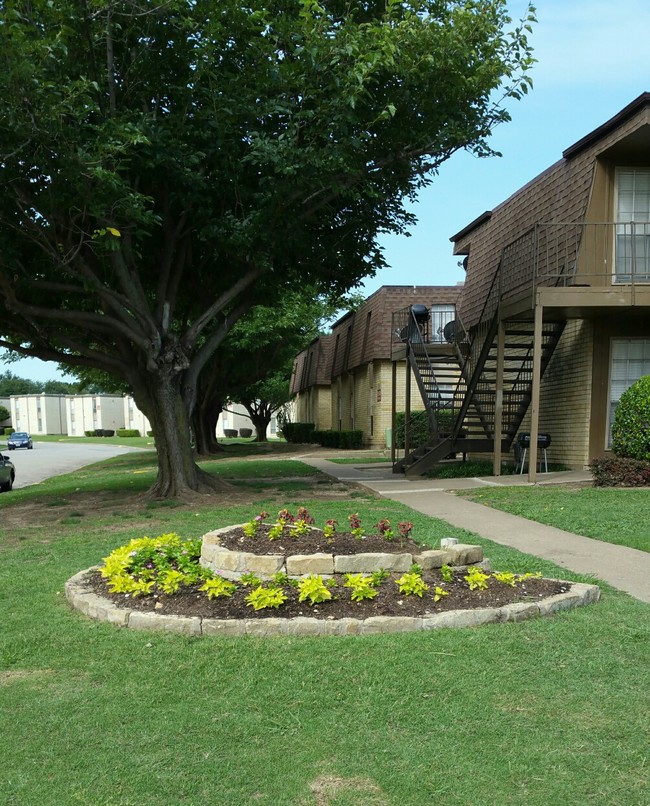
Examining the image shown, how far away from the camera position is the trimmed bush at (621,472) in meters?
11.9

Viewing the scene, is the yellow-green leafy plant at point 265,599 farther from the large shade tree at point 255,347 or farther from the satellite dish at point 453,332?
the large shade tree at point 255,347

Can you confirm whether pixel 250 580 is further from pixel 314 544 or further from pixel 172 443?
pixel 172 443

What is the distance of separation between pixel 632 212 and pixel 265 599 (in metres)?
12.1

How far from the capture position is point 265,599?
507cm

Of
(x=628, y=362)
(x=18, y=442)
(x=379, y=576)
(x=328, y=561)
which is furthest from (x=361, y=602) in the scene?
(x=18, y=442)

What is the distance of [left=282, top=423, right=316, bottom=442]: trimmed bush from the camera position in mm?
40519

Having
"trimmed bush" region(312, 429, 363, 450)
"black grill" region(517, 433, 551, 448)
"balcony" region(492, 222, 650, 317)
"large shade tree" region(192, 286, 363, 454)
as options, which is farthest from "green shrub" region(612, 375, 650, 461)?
"trimmed bush" region(312, 429, 363, 450)

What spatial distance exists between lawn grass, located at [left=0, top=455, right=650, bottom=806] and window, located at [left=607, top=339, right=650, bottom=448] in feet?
31.5

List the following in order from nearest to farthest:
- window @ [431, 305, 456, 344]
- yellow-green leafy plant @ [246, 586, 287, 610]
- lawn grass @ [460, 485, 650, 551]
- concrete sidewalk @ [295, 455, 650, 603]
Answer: yellow-green leafy plant @ [246, 586, 287, 610], concrete sidewalk @ [295, 455, 650, 603], lawn grass @ [460, 485, 650, 551], window @ [431, 305, 456, 344]

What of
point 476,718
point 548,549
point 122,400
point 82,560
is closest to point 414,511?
point 548,549

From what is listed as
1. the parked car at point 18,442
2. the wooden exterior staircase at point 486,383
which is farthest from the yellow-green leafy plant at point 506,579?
the parked car at point 18,442

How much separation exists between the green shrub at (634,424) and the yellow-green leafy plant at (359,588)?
838 cm

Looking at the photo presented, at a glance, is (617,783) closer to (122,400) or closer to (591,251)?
(591,251)

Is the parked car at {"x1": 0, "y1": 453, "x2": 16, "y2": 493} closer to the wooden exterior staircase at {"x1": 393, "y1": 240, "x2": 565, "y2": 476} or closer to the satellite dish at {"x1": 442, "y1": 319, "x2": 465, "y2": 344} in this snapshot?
the wooden exterior staircase at {"x1": 393, "y1": 240, "x2": 565, "y2": 476}
